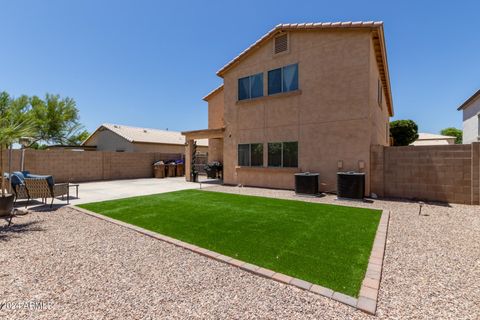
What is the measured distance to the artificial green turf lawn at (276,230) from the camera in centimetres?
361

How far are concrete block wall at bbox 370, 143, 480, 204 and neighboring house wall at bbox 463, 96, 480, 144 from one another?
44.8 feet

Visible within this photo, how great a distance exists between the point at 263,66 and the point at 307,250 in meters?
11.1

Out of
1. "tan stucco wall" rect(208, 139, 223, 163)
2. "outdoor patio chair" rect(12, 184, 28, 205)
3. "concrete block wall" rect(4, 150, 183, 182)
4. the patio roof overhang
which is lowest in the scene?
"outdoor patio chair" rect(12, 184, 28, 205)

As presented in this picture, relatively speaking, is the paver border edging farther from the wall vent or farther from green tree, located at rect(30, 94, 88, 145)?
green tree, located at rect(30, 94, 88, 145)

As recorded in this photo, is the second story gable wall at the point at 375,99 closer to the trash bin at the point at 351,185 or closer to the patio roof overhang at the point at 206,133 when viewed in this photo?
the trash bin at the point at 351,185

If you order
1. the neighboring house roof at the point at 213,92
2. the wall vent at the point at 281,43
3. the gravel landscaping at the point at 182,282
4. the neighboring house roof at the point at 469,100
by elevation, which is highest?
the wall vent at the point at 281,43

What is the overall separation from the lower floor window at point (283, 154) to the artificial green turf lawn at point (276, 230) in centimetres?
324

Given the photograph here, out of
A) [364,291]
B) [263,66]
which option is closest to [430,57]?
[263,66]

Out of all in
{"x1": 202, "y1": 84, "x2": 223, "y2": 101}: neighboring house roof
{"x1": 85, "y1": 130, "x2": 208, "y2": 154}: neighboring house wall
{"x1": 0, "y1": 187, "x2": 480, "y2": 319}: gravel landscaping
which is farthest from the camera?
{"x1": 85, "y1": 130, "x2": 208, "y2": 154}: neighboring house wall

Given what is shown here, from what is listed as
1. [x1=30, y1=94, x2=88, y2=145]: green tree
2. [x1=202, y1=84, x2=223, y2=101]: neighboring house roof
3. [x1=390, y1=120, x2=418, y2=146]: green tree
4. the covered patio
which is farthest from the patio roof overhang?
[x1=30, y1=94, x2=88, y2=145]: green tree

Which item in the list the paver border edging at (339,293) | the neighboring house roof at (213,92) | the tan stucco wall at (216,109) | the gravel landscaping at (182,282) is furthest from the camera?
the tan stucco wall at (216,109)

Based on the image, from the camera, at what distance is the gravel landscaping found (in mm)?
2588

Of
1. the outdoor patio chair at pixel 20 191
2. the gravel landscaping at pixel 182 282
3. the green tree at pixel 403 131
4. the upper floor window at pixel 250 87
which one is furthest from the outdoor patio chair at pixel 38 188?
the green tree at pixel 403 131

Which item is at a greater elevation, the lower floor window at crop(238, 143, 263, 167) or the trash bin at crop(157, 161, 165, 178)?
the lower floor window at crop(238, 143, 263, 167)
